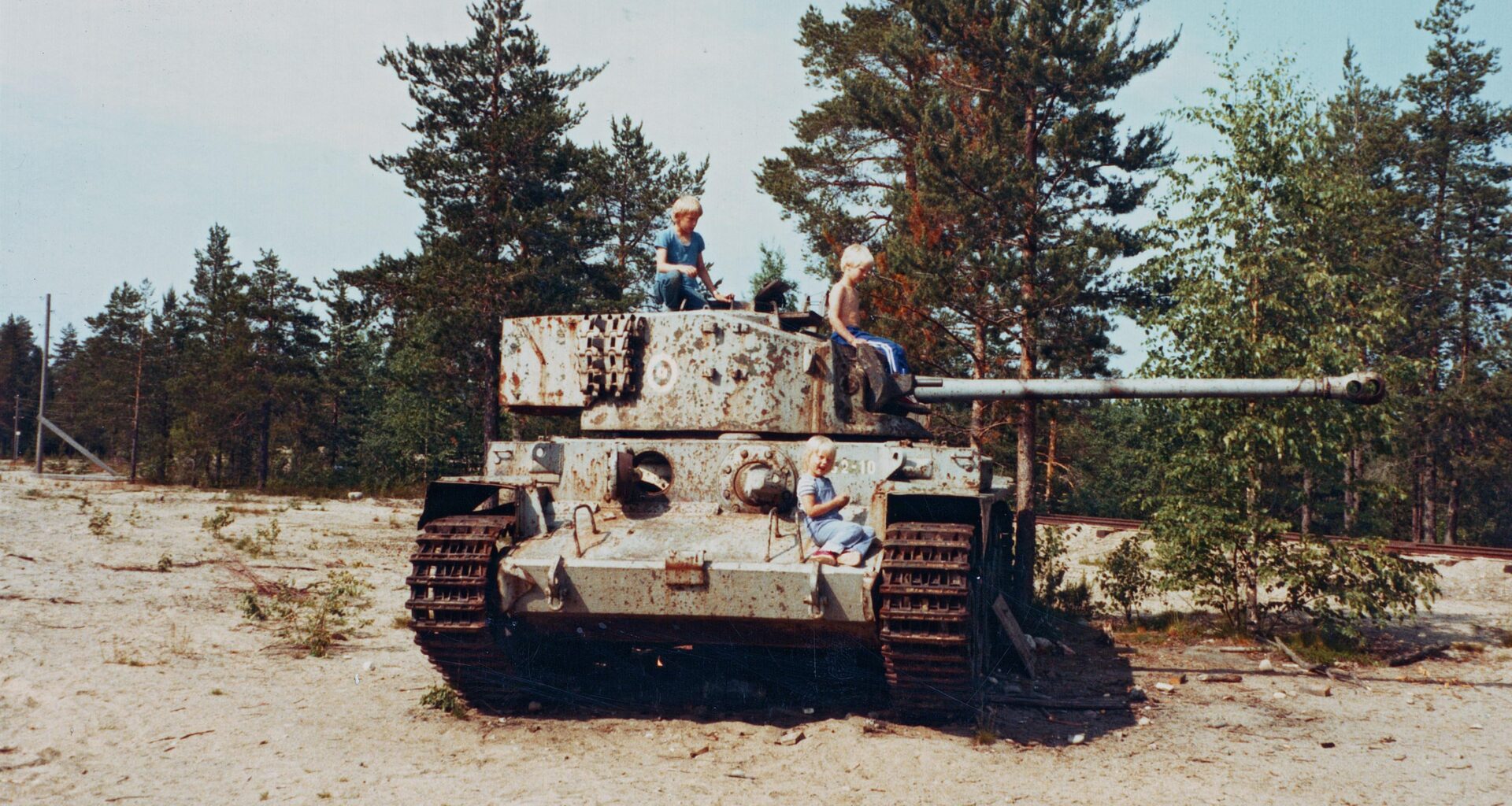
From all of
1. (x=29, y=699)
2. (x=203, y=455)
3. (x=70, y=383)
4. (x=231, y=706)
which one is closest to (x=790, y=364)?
(x=231, y=706)

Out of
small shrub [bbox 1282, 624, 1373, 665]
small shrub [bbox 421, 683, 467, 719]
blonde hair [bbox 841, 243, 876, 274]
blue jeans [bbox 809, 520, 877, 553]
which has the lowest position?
small shrub [bbox 421, 683, 467, 719]

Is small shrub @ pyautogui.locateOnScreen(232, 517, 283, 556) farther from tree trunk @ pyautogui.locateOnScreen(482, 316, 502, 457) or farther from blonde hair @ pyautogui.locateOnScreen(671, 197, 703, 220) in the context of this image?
blonde hair @ pyautogui.locateOnScreen(671, 197, 703, 220)

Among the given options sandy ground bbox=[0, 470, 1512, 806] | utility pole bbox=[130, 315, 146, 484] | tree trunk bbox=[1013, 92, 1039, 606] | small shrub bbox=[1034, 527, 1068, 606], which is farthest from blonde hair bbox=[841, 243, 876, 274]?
utility pole bbox=[130, 315, 146, 484]

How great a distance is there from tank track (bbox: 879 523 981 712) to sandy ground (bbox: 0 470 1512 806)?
0.46 metres

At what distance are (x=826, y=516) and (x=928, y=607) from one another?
0.94 m

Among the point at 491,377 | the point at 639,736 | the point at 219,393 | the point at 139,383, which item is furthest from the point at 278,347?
the point at 639,736

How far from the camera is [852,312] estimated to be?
859 centimetres

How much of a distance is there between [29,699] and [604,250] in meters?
25.2

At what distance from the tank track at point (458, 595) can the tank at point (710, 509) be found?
14 millimetres

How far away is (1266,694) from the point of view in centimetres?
896

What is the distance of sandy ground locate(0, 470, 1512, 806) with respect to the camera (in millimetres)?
5969

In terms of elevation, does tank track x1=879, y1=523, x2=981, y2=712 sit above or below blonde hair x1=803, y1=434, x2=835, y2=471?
below

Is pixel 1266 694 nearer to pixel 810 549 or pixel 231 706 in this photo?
pixel 810 549

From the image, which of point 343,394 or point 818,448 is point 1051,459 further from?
point 343,394
